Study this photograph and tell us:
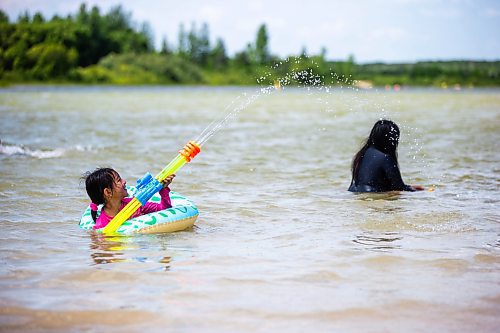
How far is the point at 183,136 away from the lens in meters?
20.6

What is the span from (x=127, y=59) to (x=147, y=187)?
118622 mm

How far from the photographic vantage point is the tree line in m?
99.5

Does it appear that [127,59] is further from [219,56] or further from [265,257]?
[265,257]

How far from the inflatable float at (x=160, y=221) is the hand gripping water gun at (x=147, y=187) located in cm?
7

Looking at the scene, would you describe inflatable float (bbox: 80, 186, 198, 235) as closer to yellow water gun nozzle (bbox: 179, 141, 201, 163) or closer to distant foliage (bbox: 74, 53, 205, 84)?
yellow water gun nozzle (bbox: 179, 141, 201, 163)

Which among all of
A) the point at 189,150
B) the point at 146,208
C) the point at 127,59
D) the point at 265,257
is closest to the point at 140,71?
the point at 127,59

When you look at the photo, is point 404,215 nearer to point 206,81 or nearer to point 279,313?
point 279,313

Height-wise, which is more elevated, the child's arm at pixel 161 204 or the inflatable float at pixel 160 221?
the child's arm at pixel 161 204

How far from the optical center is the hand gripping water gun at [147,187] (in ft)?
23.4

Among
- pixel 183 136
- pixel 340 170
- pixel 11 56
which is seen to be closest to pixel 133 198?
pixel 340 170

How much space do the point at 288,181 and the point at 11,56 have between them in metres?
90.6

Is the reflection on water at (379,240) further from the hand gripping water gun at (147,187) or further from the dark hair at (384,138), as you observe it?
the dark hair at (384,138)

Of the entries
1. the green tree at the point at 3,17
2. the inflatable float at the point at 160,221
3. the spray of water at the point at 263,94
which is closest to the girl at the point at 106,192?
the inflatable float at the point at 160,221

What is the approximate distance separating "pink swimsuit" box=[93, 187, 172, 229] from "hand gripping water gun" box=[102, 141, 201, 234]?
10cm
